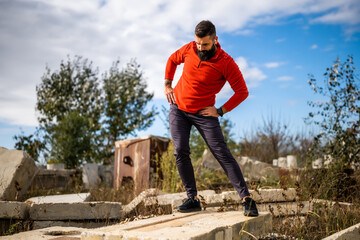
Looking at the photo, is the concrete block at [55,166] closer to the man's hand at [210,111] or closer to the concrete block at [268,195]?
the concrete block at [268,195]

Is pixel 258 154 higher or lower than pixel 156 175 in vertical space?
higher

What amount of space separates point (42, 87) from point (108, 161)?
17.7 ft

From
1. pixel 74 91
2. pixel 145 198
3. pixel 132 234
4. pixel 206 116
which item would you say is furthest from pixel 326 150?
pixel 74 91

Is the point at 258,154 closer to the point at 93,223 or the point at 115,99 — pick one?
the point at 115,99

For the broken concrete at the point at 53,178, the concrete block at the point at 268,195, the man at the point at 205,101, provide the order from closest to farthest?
the man at the point at 205,101 < the concrete block at the point at 268,195 < the broken concrete at the point at 53,178

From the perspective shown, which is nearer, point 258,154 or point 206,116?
point 206,116

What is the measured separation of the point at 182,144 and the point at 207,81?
70 cm

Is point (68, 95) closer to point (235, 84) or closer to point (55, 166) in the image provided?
point (55, 166)

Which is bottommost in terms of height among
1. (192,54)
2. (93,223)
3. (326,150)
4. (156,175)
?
(93,223)

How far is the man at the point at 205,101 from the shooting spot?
3457 mm

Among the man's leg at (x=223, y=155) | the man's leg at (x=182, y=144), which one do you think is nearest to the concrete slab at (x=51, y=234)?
the man's leg at (x=182, y=144)

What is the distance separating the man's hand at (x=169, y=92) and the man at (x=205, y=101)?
16mm

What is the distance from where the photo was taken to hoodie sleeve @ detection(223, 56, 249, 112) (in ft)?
11.4

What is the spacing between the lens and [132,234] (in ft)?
8.03
